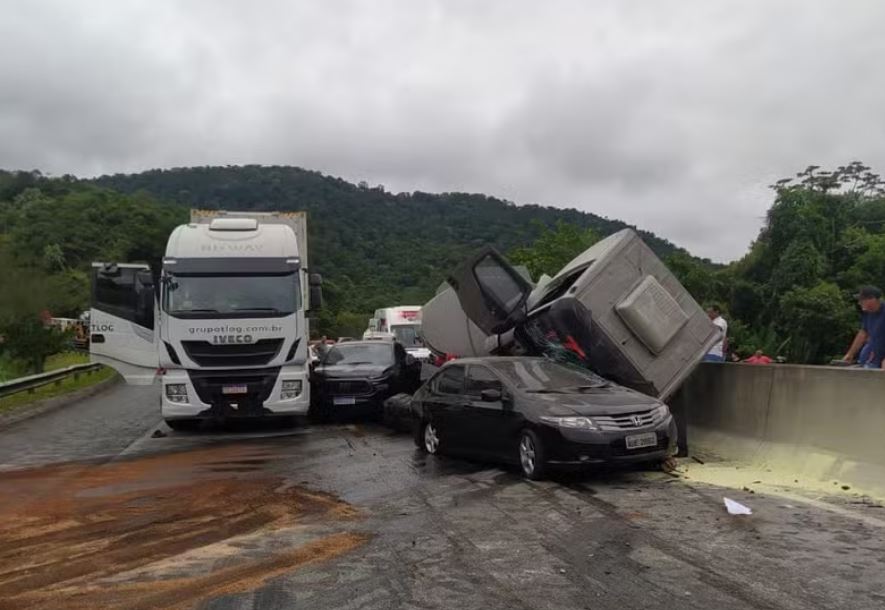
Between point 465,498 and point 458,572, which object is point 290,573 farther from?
point 465,498

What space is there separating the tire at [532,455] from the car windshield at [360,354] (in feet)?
24.1

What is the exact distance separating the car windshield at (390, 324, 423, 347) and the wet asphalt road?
2054 centimetres

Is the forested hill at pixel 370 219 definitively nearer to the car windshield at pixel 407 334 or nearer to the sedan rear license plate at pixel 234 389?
the car windshield at pixel 407 334

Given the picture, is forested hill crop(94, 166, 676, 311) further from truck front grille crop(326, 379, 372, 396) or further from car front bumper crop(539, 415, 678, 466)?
car front bumper crop(539, 415, 678, 466)

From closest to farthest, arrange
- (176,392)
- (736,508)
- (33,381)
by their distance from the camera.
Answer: (736,508) < (176,392) < (33,381)

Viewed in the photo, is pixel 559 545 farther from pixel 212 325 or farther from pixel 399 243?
pixel 399 243

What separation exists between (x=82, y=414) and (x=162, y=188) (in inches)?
2896

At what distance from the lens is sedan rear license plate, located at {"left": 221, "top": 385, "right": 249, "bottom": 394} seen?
14.1 meters

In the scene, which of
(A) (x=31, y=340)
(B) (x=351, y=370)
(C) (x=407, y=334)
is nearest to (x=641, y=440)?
(B) (x=351, y=370)

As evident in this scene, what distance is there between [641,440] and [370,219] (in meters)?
72.9

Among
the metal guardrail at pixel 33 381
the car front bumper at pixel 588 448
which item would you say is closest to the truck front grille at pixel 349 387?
the metal guardrail at pixel 33 381

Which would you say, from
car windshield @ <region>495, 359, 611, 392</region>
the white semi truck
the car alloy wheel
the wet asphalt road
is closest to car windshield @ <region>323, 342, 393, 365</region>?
the white semi truck

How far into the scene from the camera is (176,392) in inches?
553

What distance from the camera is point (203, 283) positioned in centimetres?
1421
